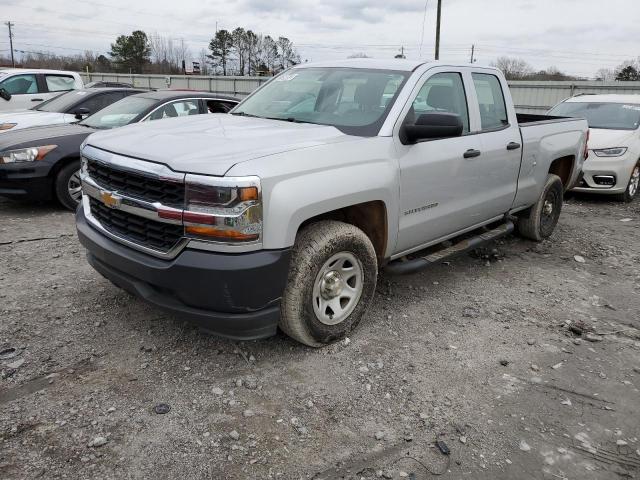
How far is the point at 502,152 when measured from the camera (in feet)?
15.8

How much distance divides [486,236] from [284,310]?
2.56 metres

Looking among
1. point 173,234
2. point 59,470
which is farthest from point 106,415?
point 173,234

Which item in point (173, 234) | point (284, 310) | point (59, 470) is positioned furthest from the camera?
point (284, 310)

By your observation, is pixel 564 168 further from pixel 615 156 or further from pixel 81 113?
pixel 81 113

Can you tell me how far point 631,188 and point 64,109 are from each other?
9573 mm

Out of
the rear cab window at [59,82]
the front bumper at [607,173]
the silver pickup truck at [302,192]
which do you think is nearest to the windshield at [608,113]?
the front bumper at [607,173]

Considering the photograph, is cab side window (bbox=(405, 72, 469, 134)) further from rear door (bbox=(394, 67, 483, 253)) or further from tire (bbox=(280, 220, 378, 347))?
tire (bbox=(280, 220, 378, 347))

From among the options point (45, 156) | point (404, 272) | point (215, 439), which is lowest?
point (215, 439)

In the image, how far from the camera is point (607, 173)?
8688mm

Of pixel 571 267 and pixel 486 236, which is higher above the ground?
pixel 486 236

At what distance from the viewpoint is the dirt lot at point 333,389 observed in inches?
103

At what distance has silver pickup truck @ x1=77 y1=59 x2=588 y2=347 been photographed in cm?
288

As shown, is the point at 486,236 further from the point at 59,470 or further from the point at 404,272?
the point at 59,470

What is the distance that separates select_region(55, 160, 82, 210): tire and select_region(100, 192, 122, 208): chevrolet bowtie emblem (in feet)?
12.1
